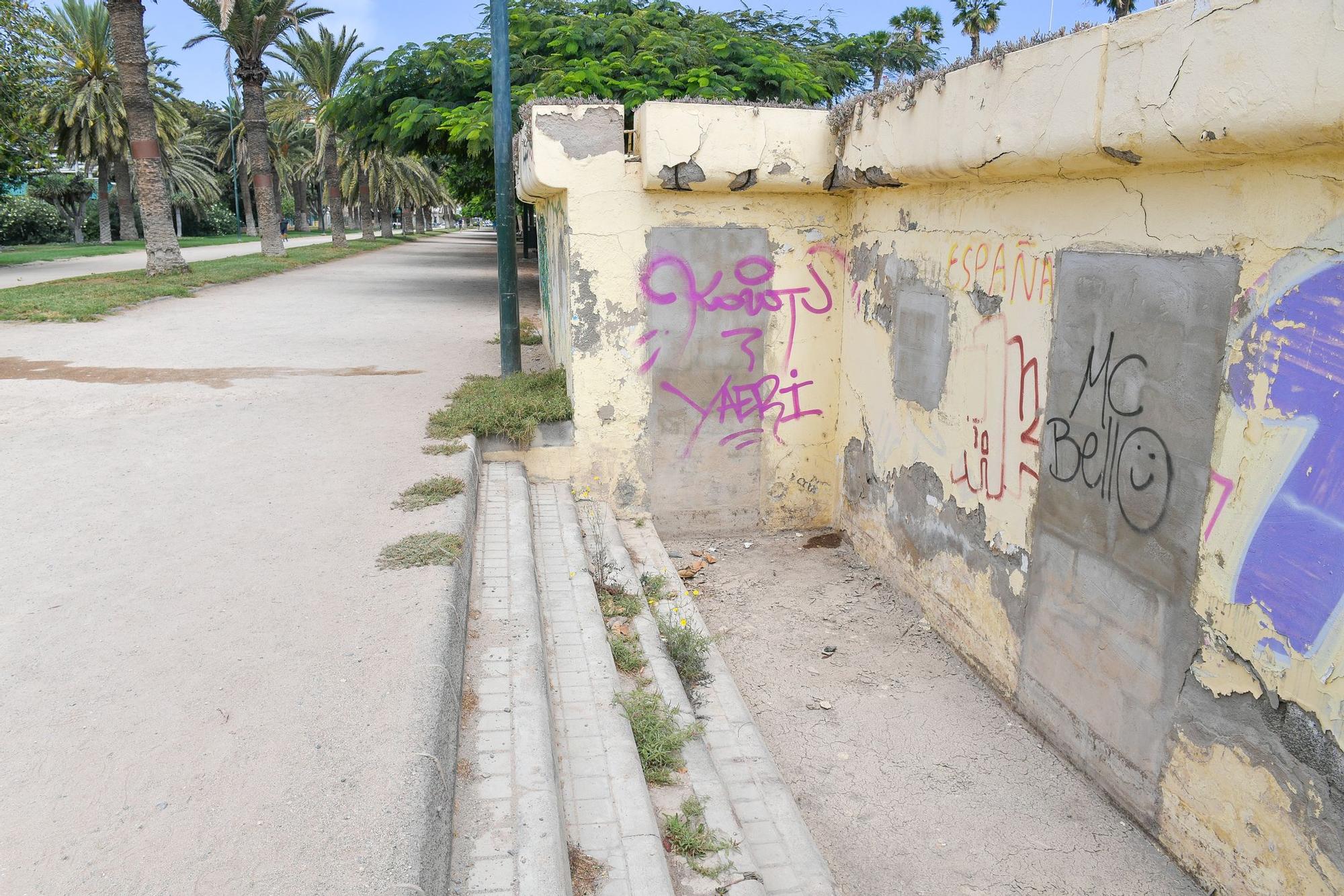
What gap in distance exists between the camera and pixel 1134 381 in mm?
4055

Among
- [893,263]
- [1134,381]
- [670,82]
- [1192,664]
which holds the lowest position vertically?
[1192,664]

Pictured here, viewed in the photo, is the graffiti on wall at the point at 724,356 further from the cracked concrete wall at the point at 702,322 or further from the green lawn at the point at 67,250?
the green lawn at the point at 67,250

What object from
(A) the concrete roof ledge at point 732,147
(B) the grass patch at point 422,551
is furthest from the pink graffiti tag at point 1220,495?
(A) the concrete roof ledge at point 732,147

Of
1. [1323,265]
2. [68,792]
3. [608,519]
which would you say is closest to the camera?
[68,792]

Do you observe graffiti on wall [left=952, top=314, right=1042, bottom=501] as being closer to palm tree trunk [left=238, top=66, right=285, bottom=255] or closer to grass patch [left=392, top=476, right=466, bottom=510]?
grass patch [left=392, top=476, right=466, bottom=510]

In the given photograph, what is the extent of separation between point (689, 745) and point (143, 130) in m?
18.6

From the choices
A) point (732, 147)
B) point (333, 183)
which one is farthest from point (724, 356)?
point (333, 183)

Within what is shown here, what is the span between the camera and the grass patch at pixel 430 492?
210 inches

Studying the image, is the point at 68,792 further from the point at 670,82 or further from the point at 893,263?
the point at 670,82

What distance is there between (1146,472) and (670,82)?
11.5 m

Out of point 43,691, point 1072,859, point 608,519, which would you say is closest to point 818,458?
point 608,519

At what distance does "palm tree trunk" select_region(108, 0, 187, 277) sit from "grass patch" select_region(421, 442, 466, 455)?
15022 millimetres

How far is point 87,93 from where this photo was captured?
3328 cm

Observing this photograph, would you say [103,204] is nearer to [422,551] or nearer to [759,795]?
[422,551]
